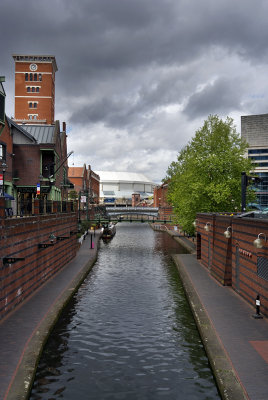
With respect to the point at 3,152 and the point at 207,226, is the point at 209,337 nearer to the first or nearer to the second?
the point at 207,226

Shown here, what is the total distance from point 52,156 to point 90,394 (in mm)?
42999

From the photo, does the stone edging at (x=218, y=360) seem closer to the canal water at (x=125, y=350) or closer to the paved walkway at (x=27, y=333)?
the canal water at (x=125, y=350)

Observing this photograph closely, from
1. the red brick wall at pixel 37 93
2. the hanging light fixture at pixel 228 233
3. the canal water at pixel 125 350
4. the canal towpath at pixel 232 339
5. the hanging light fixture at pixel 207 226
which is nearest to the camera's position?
the canal towpath at pixel 232 339

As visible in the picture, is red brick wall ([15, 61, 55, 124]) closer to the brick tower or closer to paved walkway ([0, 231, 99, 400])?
the brick tower

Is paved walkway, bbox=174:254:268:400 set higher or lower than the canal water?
higher

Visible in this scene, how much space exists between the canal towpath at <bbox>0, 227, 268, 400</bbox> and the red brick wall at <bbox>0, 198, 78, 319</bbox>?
76 cm

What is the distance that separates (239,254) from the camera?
25828mm

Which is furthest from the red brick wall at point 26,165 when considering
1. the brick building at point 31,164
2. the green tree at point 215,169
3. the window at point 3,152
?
the green tree at point 215,169

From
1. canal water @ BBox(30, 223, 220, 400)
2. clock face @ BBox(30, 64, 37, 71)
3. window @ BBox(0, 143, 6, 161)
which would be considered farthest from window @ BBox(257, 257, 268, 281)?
clock face @ BBox(30, 64, 37, 71)

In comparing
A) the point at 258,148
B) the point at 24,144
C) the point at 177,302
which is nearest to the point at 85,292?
the point at 177,302

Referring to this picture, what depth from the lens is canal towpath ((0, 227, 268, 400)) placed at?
12.3 metres

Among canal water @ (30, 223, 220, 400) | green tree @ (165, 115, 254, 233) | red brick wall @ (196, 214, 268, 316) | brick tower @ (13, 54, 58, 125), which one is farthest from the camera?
brick tower @ (13, 54, 58, 125)

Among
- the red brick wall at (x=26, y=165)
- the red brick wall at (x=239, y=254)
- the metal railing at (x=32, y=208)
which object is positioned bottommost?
the red brick wall at (x=239, y=254)

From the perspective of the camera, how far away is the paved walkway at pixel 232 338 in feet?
40.3
